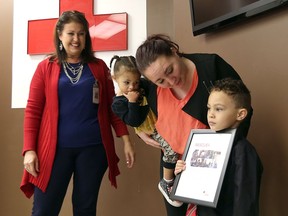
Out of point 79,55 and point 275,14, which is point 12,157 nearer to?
point 79,55

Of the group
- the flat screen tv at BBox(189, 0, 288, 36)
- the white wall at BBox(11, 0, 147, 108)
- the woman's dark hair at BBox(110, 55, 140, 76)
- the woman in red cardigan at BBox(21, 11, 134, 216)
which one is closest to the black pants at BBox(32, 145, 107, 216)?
the woman in red cardigan at BBox(21, 11, 134, 216)

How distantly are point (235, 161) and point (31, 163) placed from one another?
1.03m

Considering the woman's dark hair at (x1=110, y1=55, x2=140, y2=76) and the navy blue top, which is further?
the navy blue top

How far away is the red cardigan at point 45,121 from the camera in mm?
1715

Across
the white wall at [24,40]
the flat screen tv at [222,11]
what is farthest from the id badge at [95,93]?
the white wall at [24,40]

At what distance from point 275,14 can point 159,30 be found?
99 centimetres

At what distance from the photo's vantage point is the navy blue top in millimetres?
1735

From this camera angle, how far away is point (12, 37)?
2.58 meters

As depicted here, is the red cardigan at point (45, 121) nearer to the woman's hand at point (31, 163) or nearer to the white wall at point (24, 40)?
the woman's hand at point (31, 163)

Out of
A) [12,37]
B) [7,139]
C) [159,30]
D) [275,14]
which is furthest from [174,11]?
[7,139]

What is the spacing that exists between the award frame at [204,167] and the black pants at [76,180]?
0.65 meters

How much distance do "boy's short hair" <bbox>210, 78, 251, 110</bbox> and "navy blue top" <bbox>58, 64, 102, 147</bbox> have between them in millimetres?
781

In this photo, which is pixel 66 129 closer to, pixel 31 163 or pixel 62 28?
pixel 31 163

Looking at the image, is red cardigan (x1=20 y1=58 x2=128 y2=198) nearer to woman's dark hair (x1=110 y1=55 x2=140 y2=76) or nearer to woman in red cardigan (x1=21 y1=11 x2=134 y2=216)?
woman in red cardigan (x1=21 y1=11 x2=134 y2=216)
